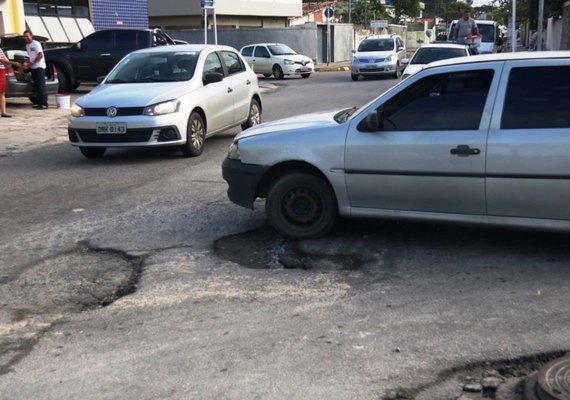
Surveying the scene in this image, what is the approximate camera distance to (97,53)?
21.2m

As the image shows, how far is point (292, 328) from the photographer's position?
14.4 ft

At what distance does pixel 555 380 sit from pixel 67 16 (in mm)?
28170

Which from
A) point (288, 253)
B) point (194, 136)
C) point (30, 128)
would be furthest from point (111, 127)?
point (30, 128)

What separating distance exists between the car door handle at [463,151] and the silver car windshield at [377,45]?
79.8ft

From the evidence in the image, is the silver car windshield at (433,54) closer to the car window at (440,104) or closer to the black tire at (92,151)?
the black tire at (92,151)

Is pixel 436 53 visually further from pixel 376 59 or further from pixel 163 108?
pixel 163 108

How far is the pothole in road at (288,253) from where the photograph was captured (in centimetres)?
564

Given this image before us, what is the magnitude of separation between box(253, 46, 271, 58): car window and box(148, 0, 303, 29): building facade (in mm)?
12729

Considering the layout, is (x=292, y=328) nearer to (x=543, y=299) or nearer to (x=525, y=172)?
(x=543, y=299)

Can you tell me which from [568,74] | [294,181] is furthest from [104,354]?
[568,74]

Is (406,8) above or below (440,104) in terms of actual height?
above

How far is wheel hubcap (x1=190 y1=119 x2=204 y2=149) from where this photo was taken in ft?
34.7

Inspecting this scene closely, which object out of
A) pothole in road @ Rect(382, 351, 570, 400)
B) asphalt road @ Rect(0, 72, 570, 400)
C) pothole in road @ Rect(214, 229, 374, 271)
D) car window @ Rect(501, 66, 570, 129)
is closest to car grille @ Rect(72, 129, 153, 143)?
asphalt road @ Rect(0, 72, 570, 400)

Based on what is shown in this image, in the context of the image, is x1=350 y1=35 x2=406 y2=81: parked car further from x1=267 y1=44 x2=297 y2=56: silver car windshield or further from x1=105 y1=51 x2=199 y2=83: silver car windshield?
x1=105 y1=51 x2=199 y2=83: silver car windshield
